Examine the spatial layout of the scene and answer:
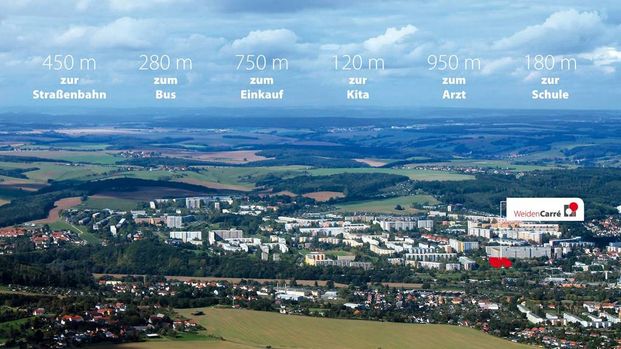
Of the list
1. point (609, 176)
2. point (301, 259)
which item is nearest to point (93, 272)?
point (301, 259)

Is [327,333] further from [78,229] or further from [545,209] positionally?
[78,229]

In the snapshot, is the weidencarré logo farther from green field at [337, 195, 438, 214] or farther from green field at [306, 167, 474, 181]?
green field at [306, 167, 474, 181]

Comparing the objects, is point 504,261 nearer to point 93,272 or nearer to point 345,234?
point 345,234

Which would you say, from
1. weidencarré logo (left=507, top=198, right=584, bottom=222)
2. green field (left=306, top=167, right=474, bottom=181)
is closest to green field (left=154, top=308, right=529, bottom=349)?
weidencarré logo (left=507, top=198, right=584, bottom=222)

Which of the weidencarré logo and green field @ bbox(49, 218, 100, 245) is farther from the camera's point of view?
the weidencarré logo

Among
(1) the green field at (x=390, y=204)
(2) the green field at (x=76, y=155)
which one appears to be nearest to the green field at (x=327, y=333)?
(1) the green field at (x=390, y=204)
